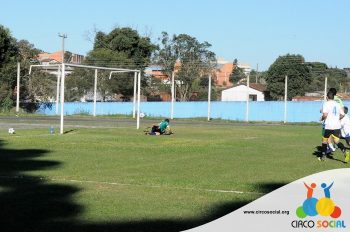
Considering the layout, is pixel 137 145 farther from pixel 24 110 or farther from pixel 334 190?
pixel 24 110

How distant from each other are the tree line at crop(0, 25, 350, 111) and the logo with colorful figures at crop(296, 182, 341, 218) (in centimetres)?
5895

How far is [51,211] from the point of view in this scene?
777 cm

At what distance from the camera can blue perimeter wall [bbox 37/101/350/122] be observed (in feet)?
178

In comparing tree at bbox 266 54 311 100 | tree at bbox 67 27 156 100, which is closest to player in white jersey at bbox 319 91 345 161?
tree at bbox 67 27 156 100

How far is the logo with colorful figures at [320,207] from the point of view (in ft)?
17.5

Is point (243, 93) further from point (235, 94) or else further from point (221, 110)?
point (221, 110)

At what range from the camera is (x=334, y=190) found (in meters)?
5.47

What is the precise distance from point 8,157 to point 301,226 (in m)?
11.4

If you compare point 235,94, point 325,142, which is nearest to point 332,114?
point 325,142

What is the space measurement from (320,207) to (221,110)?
54284 mm

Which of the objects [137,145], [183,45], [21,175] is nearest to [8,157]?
[21,175]

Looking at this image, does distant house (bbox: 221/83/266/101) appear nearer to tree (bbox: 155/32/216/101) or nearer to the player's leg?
tree (bbox: 155/32/216/101)

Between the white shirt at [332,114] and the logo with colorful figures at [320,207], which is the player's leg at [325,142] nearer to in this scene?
the white shirt at [332,114]

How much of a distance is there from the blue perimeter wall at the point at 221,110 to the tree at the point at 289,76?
2493 centimetres
